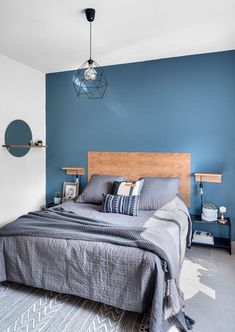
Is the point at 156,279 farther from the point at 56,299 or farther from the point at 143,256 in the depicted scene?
the point at 56,299

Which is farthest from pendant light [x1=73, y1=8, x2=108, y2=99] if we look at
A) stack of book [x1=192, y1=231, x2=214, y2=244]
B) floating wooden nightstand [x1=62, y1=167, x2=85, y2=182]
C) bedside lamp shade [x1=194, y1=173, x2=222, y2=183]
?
stack of book [x1=192, y1=231, x2=214, y2=244]

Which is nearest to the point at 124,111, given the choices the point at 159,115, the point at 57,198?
the point at 159,115

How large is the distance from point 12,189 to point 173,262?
2.60 metres

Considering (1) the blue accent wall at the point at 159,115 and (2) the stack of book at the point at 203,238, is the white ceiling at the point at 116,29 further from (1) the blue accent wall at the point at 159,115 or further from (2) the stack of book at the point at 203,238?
(2) the stack of book at the point at 203,238

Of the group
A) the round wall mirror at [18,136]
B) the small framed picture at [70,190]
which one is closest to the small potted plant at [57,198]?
the small framed picture at [70,190]

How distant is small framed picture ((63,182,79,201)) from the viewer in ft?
12.7

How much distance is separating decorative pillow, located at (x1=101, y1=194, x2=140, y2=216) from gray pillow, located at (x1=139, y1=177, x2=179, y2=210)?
16 centimetres

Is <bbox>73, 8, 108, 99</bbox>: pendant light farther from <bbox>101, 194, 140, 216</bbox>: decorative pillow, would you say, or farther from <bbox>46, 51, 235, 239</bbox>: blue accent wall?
<bbox>101, 194, 140, 216</bbox>: decorative pillow

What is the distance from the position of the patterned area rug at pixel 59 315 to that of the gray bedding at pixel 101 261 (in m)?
0.14

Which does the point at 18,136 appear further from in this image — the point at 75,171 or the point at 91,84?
the point at 91,84

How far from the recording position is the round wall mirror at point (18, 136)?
3392mm

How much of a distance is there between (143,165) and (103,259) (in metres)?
1.93

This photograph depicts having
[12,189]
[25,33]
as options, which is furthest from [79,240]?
[25,33]

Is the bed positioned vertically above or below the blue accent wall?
below
